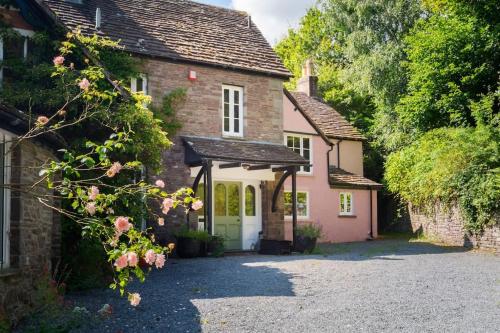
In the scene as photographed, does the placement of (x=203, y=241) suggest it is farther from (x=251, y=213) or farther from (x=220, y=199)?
(x=251, y=213)

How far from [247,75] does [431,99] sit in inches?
379

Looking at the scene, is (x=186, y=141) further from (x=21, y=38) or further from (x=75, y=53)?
(x=21, y=38)

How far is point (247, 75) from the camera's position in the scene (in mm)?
20844

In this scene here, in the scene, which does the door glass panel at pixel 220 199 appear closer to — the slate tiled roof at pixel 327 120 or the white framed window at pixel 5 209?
the slate tiled roof at pixel 327 120

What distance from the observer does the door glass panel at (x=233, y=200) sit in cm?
2047

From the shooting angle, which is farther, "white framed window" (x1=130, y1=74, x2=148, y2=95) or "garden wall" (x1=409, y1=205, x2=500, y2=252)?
"garden wall" (x1=409, y1=205, x2=500, y2=252)

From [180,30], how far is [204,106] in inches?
121

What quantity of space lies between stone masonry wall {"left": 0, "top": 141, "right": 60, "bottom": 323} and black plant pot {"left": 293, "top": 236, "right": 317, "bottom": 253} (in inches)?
411

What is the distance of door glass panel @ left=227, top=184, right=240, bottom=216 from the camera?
2047cm

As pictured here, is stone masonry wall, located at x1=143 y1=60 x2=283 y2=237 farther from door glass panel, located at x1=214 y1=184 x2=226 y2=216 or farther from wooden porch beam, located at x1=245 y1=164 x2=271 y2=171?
door glass panel, located at x1=214 y1=184 x2=226 y2=216

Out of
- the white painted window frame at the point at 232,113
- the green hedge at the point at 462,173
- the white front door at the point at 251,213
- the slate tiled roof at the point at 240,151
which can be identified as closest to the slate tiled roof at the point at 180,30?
the white painted window frame at the point at 232,113

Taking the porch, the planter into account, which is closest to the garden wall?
the porch

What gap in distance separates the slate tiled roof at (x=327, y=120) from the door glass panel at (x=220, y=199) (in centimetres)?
1086

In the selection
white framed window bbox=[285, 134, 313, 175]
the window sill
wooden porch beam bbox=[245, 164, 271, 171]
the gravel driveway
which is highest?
white framed window bbox=[285, 134, 313, 175]
